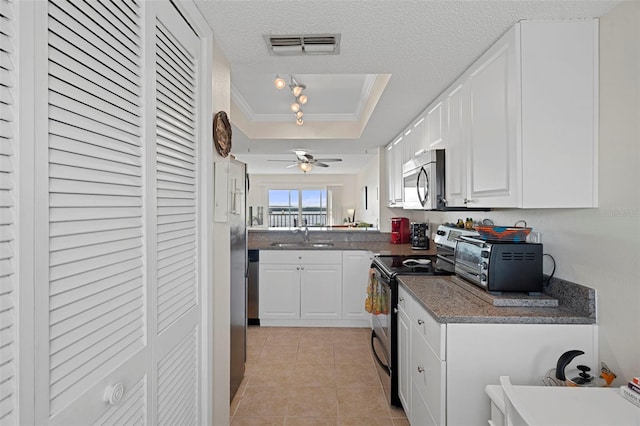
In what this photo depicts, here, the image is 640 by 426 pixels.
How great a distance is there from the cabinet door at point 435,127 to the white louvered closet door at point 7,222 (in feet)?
7.41

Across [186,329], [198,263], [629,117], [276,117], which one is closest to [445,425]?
[186,329]

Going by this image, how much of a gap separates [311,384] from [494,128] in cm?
218

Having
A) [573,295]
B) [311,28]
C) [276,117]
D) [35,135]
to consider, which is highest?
[276,117]

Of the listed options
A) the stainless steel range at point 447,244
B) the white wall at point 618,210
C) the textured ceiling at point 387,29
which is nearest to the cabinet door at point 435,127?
the textured ceiling at point 387,29

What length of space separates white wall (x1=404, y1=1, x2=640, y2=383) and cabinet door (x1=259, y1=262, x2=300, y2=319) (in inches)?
112

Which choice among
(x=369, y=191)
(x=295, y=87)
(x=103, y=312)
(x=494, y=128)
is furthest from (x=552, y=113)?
(x=369, y=191)

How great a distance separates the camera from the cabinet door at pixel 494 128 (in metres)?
1.56

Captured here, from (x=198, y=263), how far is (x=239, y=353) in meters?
1.38

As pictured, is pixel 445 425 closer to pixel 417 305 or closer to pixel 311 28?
pixel 417 305

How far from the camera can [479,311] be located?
1.59m

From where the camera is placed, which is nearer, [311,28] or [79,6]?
[79,6]

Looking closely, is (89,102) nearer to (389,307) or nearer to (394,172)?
(389,307)

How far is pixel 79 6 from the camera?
769 millimetres

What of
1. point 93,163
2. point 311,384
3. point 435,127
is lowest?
point 311,384
